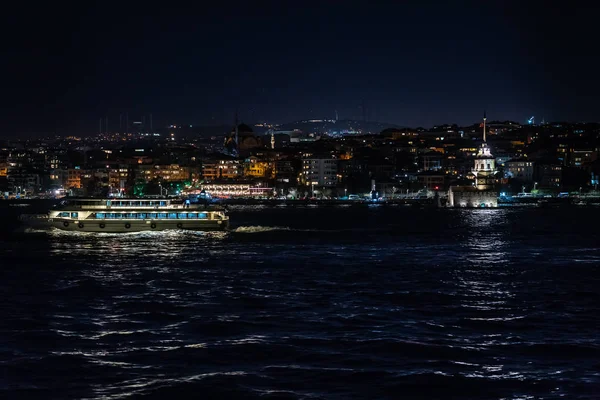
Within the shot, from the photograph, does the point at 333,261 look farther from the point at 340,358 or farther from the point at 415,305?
the point at 340,358

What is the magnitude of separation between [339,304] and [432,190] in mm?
98358

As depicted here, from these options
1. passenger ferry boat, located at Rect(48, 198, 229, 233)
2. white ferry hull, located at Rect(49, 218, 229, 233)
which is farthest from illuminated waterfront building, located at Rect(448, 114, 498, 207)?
white ferry hull, located at Rect(49, 218, 229, 233)

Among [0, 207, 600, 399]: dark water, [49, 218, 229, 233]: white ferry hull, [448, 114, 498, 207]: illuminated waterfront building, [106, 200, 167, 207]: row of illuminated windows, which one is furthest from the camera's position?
[448, 114, 498, 207]: illuminated waterfront building

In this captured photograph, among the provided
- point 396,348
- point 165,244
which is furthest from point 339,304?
point 165,244

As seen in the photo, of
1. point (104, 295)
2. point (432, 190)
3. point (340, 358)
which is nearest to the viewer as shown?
point (340, 358)

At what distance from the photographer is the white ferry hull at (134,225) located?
4728 cm

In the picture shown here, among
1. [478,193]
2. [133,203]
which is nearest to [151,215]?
[133,203]

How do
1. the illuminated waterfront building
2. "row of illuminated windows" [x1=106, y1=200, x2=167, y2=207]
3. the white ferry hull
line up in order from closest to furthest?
the white ferry hull → "row of illuminated windows" [x1=106, y1=200, x2=167, y2=207] → the illuminated waterfront building

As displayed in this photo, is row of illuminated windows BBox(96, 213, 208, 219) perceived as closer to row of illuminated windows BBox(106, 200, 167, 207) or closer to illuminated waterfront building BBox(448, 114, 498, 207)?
row of illuminated windows BBox(106, 200, 167, 207)

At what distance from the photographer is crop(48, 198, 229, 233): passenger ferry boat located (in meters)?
47.5

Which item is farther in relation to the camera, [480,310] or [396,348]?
[480,310]

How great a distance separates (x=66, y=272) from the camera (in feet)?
90.7

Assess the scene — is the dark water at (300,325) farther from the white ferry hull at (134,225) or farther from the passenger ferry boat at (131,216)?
the passenger ferry boat at (131,216)

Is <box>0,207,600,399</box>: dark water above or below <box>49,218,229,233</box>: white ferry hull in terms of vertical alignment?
below
